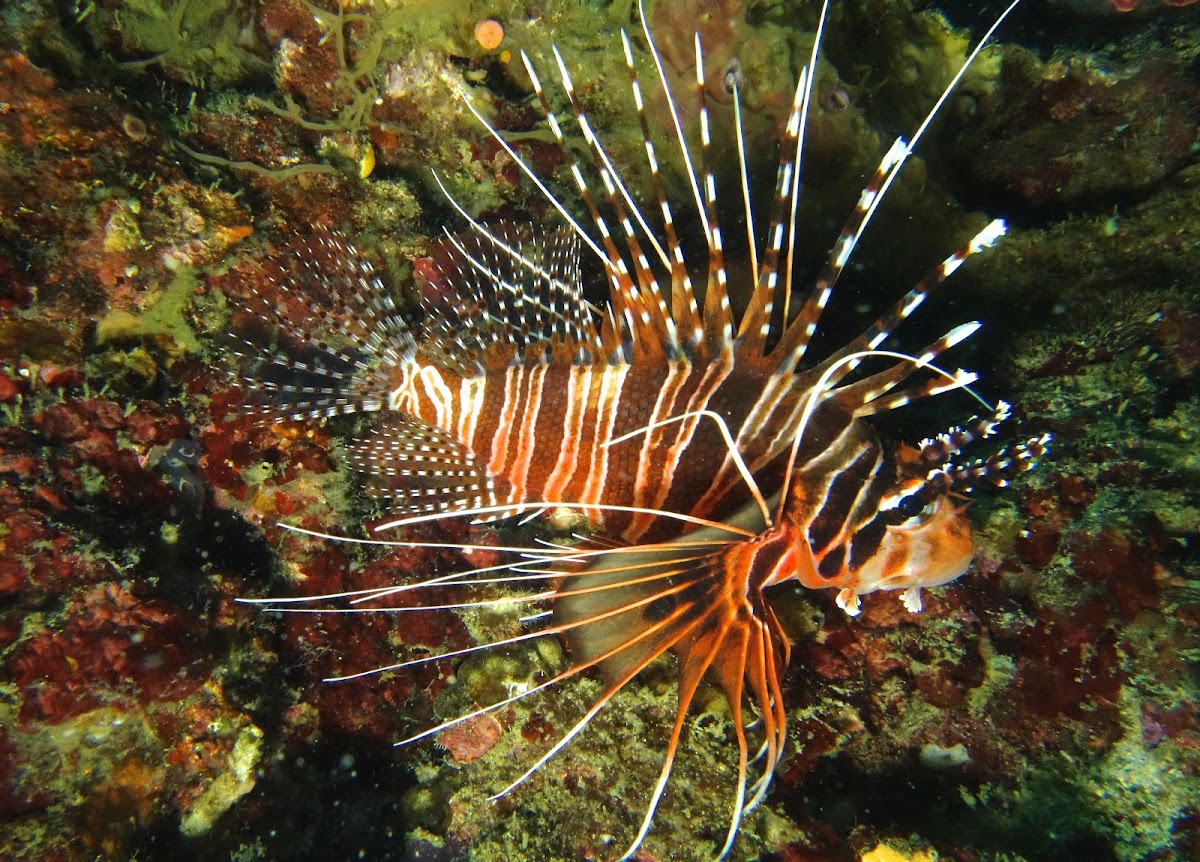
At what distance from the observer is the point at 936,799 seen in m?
3.13

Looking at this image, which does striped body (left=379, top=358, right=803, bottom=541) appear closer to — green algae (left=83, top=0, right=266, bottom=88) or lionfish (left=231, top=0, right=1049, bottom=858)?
lionfish (left=231, top=0, right=1049, bottom=858)

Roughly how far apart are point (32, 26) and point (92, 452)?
235 centimetres

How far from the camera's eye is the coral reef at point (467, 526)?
9.80 feet

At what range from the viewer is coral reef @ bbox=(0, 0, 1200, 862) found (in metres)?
2.99

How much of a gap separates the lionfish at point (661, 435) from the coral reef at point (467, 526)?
404 mm

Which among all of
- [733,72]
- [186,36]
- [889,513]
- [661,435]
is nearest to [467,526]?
[661,435]

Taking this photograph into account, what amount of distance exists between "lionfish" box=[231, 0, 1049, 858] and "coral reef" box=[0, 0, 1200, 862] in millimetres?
404

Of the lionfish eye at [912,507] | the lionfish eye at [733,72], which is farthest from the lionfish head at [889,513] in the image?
the lionfish eye at [733,72]

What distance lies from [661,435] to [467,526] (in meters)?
1.86

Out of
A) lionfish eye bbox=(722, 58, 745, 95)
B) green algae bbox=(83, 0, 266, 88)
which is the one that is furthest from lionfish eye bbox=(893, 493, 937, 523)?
green algae bbox=(83, 0, 266, 88)

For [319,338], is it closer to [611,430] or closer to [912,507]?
[611,430]

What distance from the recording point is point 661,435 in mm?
3164

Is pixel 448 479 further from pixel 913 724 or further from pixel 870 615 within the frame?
pixel 913 724

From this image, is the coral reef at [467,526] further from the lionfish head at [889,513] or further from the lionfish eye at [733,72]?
the lionfish head at [889,513]
